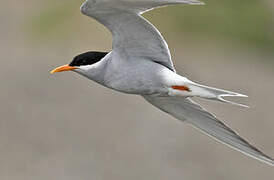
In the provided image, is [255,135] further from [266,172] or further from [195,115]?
[195,115]

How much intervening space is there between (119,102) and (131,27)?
6067mm

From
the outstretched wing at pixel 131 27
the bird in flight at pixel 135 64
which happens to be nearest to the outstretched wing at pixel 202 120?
the bird in flight at pixel 135 64

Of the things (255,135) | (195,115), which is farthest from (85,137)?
(195,115)

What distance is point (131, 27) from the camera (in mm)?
6566

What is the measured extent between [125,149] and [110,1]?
5621mm

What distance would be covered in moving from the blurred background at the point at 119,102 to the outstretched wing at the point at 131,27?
4.62 meters

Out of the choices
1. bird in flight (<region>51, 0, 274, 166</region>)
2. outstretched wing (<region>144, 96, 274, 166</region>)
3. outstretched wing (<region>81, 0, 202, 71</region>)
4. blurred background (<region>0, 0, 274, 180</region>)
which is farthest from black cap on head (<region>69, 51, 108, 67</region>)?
blurred background (<region>0, 0, 274, 180</region>)

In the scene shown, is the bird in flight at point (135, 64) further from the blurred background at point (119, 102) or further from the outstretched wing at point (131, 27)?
the blurred background at point (119, 102)

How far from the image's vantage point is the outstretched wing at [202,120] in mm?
7215

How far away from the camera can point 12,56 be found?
14273 mm

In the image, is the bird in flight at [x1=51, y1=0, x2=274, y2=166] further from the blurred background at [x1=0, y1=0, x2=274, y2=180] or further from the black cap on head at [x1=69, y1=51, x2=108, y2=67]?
the blurred background at [x1=0, y1=0, x2=274, y2=180]

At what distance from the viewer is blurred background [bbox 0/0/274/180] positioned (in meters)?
11.5

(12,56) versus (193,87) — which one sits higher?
(193,87)

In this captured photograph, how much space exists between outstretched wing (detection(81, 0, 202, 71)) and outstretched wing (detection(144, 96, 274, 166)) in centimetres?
63
